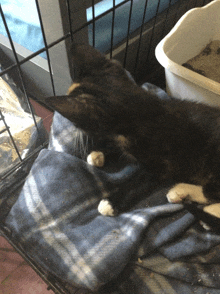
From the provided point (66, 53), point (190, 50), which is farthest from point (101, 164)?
point (190, 50)

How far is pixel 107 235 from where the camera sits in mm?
686

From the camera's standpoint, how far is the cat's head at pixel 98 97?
599 mm

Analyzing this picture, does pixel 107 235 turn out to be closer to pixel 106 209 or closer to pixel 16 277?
pixel 106 209

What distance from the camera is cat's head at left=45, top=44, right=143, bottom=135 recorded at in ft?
1.97

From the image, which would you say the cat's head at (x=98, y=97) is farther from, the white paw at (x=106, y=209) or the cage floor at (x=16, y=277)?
the cage floor at (x=16, y=277)

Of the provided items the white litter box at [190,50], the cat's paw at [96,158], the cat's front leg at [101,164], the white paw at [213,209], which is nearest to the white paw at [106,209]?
the cat's front leg at [101,164]

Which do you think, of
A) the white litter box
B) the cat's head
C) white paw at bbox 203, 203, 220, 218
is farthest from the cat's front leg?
the white litter box

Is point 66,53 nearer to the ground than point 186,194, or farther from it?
farther from it

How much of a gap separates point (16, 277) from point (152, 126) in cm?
67

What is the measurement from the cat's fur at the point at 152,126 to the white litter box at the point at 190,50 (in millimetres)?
149

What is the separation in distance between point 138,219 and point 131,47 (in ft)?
2.56

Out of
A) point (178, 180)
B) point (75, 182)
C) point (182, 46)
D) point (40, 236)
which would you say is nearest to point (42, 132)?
point (75, 182)

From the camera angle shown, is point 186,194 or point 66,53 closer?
point 186,194

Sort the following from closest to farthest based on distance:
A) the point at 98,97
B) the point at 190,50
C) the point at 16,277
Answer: the point at 98,97, the point at 16,277, the point at 190,50
